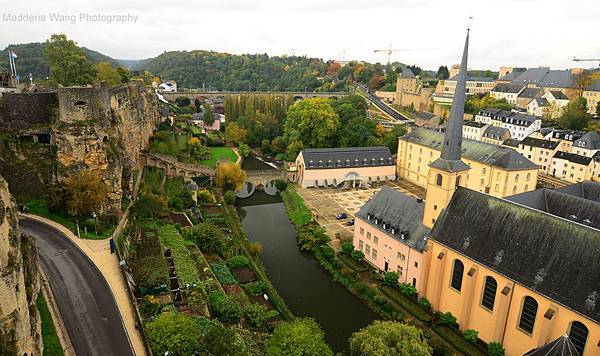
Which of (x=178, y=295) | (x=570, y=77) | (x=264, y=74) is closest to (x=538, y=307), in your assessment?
(x=178, y=295)

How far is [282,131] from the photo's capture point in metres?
92.4

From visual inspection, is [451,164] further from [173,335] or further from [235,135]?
[235,135]

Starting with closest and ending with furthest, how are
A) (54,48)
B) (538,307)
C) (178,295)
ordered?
1. (538,307)
2. (178,295)
3. (54,48)

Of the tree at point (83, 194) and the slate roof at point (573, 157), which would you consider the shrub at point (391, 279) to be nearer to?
the tree at point (83, 194)

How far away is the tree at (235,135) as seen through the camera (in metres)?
87.9

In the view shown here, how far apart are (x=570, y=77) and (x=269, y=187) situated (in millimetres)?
78621

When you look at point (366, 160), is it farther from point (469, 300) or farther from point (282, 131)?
point (469, 300)

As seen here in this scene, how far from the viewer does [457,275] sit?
1225 inches

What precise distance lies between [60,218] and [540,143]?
234 feet

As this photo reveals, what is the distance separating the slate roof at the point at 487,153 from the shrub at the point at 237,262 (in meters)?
35.0

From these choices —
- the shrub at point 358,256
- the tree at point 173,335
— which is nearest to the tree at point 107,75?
the shrub at point 358,256

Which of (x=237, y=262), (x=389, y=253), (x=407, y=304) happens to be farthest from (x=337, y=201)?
(x=407, y=304)

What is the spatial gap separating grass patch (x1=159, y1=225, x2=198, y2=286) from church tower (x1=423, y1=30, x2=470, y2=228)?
20265 mm

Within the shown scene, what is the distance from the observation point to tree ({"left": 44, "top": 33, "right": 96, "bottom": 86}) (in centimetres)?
5553
